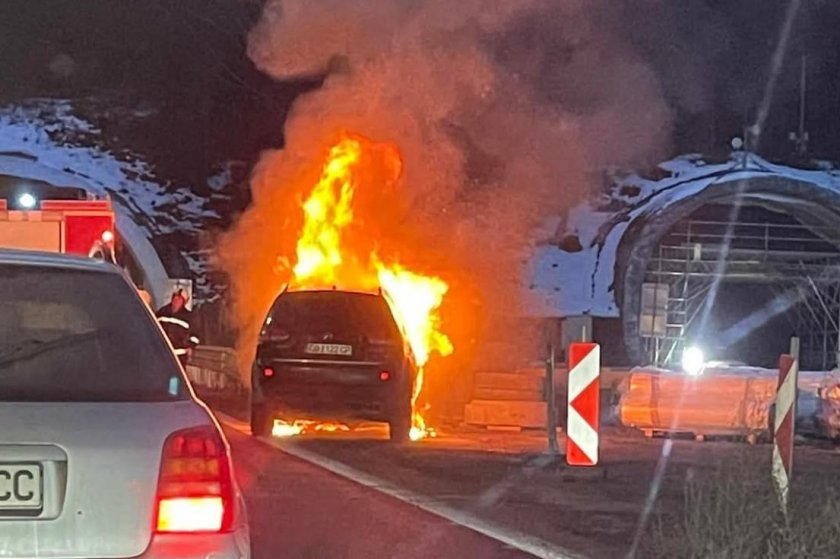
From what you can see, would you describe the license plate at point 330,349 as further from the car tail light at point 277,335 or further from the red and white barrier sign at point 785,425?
the red and white barrier sign at point 785,425

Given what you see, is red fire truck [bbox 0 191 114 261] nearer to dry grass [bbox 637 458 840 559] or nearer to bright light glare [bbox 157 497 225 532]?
dry grass [bbox 637 458 840 559]

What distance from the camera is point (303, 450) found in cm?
1550

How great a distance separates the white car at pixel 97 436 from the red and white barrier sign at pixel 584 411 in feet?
25.6

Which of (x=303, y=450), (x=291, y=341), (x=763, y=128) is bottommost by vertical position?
(x=303, y=450)

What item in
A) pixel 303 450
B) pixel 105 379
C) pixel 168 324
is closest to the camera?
pixel 105 379

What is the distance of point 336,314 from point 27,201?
377cm

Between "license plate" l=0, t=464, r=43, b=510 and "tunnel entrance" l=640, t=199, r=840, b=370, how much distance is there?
29834 mm

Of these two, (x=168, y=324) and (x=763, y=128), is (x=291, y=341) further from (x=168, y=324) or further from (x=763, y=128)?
(x=763, y=128)

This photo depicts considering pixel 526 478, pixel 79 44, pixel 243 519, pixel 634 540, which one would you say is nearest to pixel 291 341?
pixel 526 478

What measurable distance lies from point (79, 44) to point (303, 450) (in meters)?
23.8

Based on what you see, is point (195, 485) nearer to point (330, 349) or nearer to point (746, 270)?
point (330, 349)

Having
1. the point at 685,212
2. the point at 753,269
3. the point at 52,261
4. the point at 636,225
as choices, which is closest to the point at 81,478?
the point at 52,261

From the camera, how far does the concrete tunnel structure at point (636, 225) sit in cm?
3338

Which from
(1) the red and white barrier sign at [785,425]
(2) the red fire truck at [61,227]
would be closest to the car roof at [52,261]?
(1) the red and white barrier sign at [785,425]
